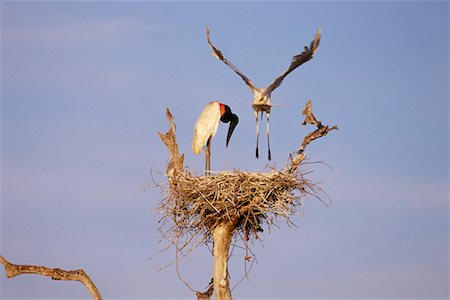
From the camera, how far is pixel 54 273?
18219 mm

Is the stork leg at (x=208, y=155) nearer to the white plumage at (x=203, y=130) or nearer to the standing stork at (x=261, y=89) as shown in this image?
the white plumage at (x=203, y=130)

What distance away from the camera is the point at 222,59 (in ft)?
62.3

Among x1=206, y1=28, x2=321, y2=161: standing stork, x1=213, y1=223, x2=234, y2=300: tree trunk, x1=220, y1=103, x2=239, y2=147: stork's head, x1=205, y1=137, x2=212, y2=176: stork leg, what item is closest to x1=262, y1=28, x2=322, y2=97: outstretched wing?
x1=206, y1=28, x2=321, y2=161: standing stork

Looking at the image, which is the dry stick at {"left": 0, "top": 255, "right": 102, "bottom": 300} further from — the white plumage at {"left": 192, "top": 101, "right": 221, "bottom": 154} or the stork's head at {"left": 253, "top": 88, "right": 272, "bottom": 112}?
the stork's head at {"left": 253, "top": 88, "right": 272, "bottom": 112}

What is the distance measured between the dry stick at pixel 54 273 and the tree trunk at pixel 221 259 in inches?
76.7

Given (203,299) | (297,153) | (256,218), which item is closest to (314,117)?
(297,153)

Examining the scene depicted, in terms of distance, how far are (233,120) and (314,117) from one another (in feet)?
6.04

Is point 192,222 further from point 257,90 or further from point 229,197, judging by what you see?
point 257,90

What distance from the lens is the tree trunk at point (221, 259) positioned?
17891 millimetres

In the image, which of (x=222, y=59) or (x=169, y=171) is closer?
(x=169, y=171)

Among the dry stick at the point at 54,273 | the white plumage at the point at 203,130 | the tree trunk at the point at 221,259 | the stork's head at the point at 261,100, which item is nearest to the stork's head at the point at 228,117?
the white plumage at the point at 203,130

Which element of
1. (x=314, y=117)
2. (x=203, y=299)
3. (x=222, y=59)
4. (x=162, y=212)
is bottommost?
(x=203, y=299)

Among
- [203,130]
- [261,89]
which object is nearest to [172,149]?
[203,130]

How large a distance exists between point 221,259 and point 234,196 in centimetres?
121
